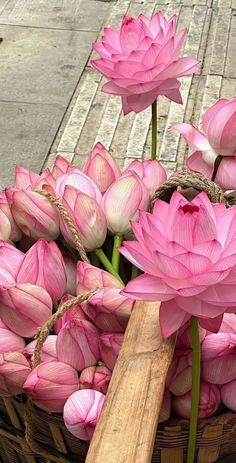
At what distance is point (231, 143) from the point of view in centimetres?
124

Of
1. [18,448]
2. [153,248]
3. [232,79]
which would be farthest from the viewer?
[232,79]

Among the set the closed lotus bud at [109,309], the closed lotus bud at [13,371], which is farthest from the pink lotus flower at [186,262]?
the closed lotus bud at [13,371]

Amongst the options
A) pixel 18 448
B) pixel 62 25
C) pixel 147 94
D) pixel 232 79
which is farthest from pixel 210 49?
pixel 18 448

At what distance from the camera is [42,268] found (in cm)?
109

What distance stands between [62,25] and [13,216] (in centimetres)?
358

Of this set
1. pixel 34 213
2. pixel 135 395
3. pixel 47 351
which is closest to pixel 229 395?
pixel 135 395

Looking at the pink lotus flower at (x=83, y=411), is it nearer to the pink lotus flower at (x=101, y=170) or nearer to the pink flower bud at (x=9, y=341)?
the pink flower bud at (x=9, y=341)

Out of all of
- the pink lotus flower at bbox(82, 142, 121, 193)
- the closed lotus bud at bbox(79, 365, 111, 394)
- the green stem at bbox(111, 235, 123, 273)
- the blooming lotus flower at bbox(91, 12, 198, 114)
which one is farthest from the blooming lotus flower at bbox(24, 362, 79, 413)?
the blooming lotus flower at bbox(91, 12, 198, 114)

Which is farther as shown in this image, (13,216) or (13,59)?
(13,59)

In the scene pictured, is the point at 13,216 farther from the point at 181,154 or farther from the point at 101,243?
the point at 181,154

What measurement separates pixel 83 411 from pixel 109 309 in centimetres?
15

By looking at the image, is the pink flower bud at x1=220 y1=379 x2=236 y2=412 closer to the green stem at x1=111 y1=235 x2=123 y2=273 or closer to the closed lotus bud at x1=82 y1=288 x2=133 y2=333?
the closed lotus bud at x1=82 y1=288 x2=133 y2=333

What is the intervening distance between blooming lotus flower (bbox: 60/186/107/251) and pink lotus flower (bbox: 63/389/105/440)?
271 millimetres

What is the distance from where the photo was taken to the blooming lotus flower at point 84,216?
115cm
